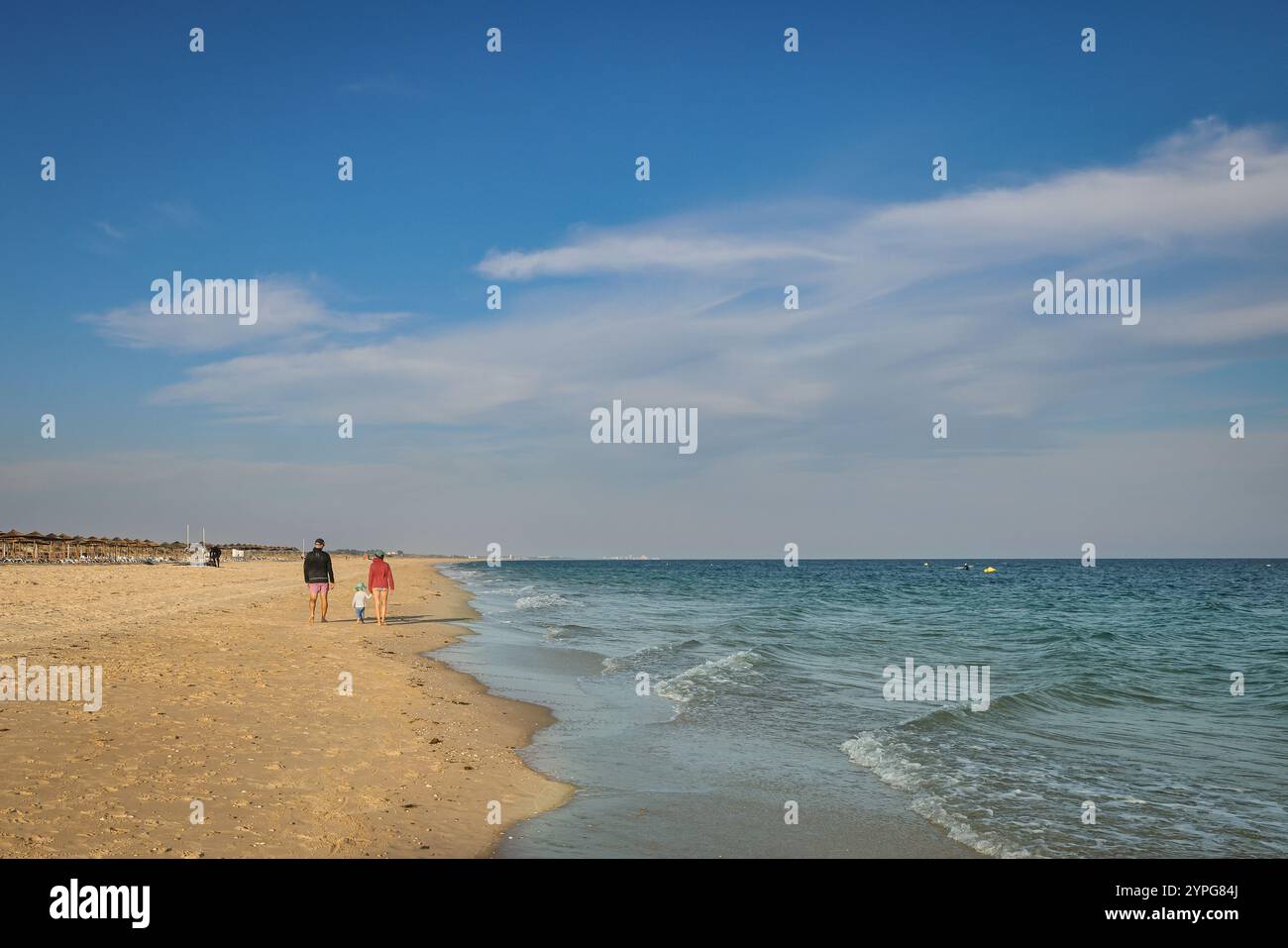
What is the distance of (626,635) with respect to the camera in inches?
1102

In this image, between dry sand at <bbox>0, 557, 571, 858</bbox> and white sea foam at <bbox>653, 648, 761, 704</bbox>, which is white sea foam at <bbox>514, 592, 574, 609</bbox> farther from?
dry sand at <bbox>0, 557, 571, 858</bbox>

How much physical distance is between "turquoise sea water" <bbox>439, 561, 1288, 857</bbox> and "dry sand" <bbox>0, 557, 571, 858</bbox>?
89cm

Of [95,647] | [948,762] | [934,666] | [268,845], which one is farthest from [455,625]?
[268,845]

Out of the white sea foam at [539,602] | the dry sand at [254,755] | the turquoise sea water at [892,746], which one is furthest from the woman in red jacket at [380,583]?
the white sea foam at [539,602]

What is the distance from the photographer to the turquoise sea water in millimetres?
7734

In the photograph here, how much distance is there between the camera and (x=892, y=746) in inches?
448

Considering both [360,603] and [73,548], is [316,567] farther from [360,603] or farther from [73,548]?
[73,548]

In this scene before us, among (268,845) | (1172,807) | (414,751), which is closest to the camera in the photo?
(268,845)

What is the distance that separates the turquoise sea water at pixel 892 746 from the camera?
7734 mm

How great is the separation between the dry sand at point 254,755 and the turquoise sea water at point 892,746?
89 cm

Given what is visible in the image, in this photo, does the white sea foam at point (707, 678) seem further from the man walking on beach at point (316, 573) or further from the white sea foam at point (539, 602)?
the white sea foam at point (539, 602)
